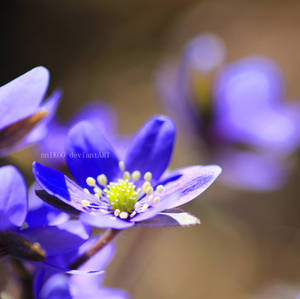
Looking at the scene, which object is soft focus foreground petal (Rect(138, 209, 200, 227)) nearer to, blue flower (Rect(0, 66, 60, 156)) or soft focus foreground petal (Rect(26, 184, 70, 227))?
soft focus foreground petal (Rect(26, 184, 70, 227))

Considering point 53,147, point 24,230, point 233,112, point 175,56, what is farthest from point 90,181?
Answer: point 175,56

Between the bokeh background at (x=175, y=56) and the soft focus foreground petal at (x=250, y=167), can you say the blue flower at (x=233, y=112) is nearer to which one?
the soft focus foreground petal at (x=250, y=167)

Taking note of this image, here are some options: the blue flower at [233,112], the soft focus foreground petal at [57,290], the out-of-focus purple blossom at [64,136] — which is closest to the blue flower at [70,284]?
the soft focus foreground petal at [57,290]

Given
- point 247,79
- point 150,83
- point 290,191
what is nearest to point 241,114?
point 247,79

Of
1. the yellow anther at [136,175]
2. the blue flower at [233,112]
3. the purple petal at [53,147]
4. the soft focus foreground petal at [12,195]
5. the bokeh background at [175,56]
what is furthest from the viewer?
the bokeh background at [175,56]

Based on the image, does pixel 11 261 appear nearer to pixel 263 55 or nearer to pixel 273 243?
pixel 273 243

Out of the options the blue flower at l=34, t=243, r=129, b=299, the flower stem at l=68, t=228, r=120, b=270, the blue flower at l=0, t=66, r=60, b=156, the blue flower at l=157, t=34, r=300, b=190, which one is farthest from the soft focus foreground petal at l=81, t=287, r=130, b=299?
the blue flower at l=157, t=34, r=300, b=190
